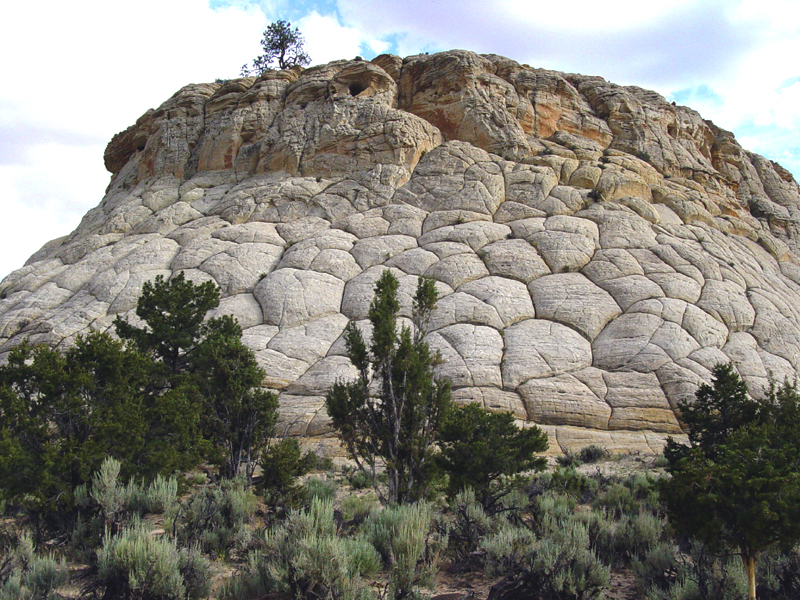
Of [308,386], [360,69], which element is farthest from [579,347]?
[360,69]

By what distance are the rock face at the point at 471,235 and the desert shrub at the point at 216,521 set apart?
6.21 meters

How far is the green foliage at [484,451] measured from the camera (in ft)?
36.2

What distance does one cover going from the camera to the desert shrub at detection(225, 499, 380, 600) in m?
5.89

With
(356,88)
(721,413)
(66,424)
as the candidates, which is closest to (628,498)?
(721,413)

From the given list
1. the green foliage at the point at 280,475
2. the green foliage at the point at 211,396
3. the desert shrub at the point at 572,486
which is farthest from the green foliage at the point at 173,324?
the desert shrub at the point at 572,486

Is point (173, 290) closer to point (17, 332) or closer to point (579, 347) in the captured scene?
point (17, 332)

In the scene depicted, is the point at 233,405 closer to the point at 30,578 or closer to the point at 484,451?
the point at 484,451

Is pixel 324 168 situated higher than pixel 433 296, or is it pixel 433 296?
pixel 324 168

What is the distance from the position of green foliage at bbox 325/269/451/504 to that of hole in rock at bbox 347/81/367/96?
2265cm

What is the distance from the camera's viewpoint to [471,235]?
23.8m

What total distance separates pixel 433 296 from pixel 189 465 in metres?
5.69

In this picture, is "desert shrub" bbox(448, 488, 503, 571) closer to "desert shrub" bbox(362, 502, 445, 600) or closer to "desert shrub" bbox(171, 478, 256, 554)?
"desert shrub" bbox(362, 502, 445, 600)

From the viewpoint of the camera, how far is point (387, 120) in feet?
94.0

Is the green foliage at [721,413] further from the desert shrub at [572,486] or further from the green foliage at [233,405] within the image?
the green foliage at [233,405]
